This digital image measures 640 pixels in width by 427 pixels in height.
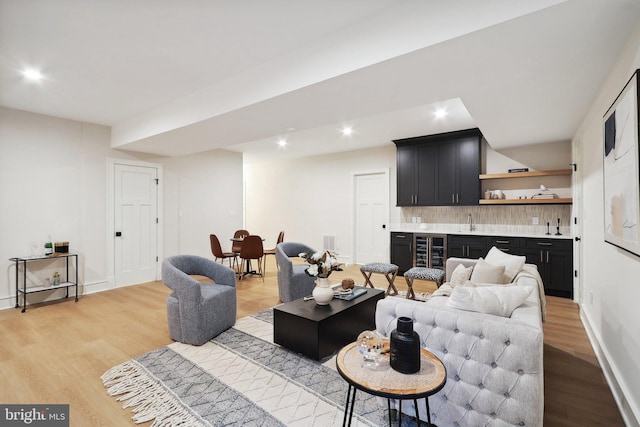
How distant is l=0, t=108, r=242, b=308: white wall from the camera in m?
4.19

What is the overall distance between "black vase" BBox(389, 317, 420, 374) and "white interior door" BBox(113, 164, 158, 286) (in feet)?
17.6

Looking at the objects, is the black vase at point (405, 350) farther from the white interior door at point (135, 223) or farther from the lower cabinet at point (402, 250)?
the white interior door at point (135, 223)

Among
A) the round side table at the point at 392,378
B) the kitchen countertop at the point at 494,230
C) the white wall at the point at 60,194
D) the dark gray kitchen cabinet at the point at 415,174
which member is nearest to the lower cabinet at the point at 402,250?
the kitchen countertop at the point at 494,230

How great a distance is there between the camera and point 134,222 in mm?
5453

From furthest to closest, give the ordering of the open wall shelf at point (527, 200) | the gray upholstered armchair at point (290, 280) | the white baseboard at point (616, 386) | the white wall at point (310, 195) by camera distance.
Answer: the white wall at point (310, 195)
the open wall shelf at point (527, 200)
the gray upholstered armchair at point (290, 280)
the white baseboard at point (616, 386)

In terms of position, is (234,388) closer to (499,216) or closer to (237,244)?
(237,244)

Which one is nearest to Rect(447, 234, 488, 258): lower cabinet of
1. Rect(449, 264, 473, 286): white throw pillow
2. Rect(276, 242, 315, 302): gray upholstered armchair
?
Rect(449, 264, 473, 286): white throw pillow

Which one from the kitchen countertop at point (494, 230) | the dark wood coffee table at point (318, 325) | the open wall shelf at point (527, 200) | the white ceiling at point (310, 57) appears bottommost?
the dark wood coffee table at point (318, 325)

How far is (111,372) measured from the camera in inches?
97.0

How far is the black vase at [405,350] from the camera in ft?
4.60

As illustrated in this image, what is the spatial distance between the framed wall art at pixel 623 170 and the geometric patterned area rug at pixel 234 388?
6.03ft

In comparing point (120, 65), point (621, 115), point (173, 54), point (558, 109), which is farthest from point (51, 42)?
point (558, 109)

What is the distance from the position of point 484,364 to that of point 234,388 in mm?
1703

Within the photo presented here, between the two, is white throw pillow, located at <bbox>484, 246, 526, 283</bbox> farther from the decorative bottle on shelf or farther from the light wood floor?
the decorative bottle on shelf
